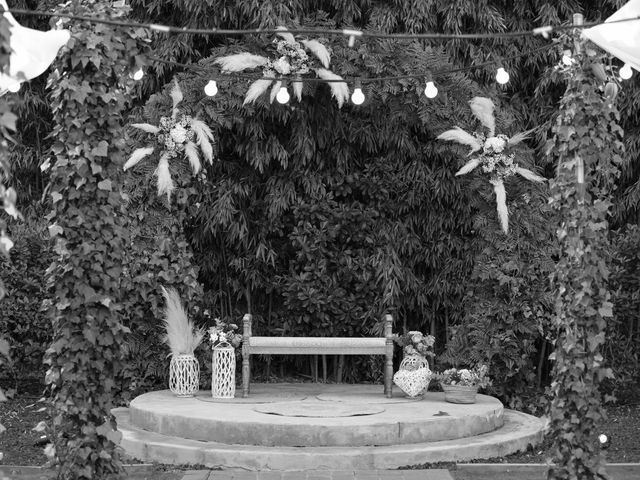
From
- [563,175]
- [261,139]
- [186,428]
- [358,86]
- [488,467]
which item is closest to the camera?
[563,175]

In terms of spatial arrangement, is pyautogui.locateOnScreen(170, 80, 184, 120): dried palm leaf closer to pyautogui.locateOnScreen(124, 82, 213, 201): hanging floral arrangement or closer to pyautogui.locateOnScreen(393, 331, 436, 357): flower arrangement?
pyautogui.locateOnScreen(124, 82, 213, 201): hanging floral arrangement

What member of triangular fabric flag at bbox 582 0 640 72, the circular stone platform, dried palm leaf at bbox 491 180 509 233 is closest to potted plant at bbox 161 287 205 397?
the circular stone platform

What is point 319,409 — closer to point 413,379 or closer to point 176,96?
point 413,379

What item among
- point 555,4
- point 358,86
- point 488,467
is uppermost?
point 555,4

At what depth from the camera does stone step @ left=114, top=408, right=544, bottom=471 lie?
20.9 ft

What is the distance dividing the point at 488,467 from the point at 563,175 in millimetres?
2305

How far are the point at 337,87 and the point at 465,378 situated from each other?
114 inches

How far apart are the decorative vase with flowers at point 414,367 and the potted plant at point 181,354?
1825 mm

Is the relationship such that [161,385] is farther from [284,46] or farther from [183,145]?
[284,46]

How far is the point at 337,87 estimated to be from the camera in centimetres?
843

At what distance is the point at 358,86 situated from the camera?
297 inches

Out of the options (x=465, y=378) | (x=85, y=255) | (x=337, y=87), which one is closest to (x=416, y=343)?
(x=465, y=378)

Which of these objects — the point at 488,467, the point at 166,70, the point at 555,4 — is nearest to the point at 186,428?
the point at 488,467

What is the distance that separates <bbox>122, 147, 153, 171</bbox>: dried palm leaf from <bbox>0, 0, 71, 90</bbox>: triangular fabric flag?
2.43 metres
